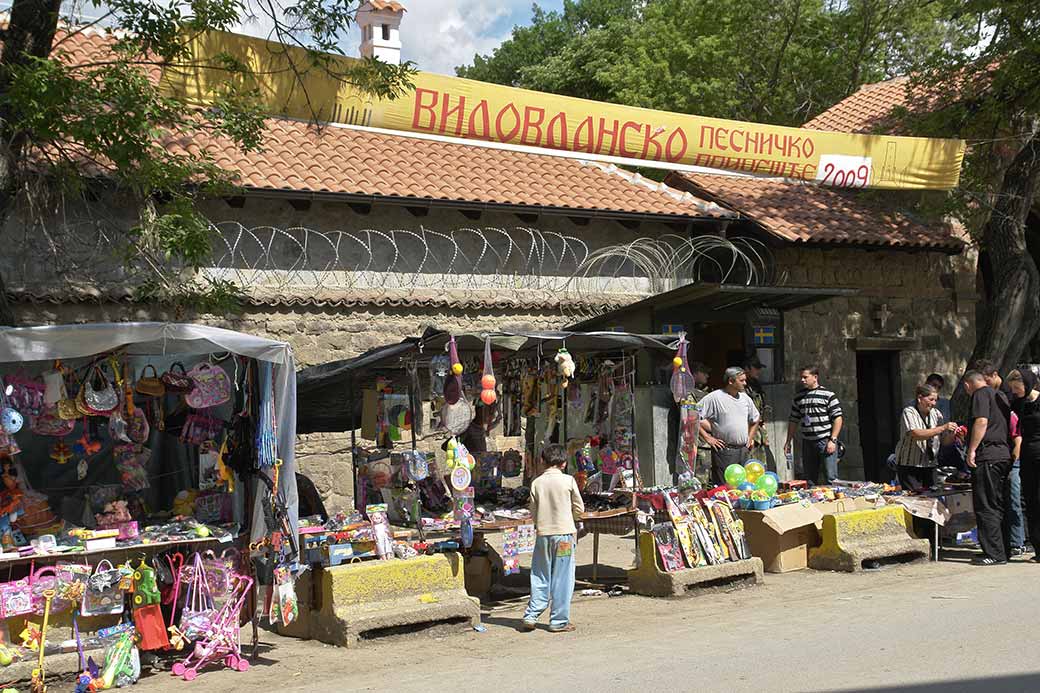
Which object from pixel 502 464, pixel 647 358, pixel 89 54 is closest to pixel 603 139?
pixel 647 358

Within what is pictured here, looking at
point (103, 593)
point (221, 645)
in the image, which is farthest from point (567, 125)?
point (103, 593)

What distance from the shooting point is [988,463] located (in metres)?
10.5

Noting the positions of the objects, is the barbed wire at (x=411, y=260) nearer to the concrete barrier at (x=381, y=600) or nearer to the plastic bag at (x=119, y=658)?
the concrete barrier at (x=381, y=600)

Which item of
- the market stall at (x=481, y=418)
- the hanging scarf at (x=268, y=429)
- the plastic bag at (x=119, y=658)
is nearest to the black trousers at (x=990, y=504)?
the market stall at (x=481, y=418)

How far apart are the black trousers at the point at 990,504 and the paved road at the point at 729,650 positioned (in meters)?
0.90

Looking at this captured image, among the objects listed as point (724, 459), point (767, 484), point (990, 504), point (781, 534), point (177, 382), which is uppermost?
point (177, 382)

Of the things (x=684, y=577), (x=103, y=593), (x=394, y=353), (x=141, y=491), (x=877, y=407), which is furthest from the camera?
Result: (x=877, y=407)

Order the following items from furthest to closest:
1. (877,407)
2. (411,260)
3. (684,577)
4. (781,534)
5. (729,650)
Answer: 1. (877,407)
2. (411,260)
3. (781,534)
4. (684,577)
5. (729,650)

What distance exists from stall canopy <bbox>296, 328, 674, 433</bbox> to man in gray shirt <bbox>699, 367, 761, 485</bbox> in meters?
1.45

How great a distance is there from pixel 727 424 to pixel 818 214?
7054mm

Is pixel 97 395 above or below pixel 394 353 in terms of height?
below

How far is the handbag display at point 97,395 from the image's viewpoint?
7695 mm

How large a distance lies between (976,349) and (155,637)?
13.2 m

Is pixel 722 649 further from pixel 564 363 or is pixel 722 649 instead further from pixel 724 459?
pixel 724 459
